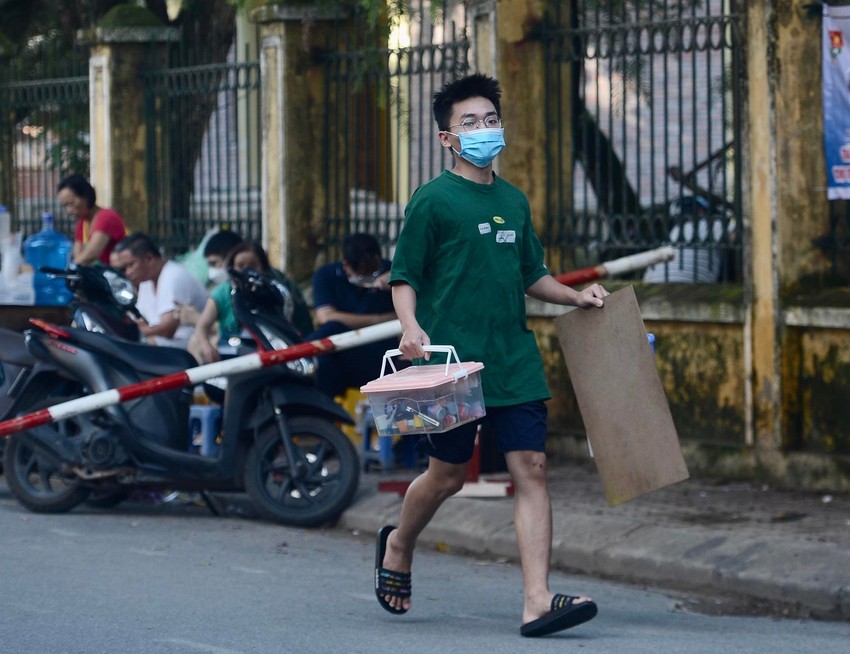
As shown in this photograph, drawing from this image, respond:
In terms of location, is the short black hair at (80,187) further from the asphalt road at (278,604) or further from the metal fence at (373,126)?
the asphalt road at (278,604)

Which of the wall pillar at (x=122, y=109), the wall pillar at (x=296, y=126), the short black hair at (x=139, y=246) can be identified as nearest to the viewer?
the short black hair at (x=139, y=246)

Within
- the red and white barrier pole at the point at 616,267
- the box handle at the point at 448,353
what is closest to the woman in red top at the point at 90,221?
the red and white barrier pole at the point at 616,267

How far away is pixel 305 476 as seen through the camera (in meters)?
8.18

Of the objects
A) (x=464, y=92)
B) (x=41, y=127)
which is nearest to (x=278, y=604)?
(x=464, y=92)

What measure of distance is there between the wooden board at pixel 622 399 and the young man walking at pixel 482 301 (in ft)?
0.41

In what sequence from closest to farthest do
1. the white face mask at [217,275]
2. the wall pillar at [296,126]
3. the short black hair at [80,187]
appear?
the white face mask at [217,275] < the short black hair at [80,187] < the wall pillar at [296,126]

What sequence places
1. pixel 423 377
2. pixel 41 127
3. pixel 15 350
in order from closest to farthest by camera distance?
pixel 423 377 → pixel 15 350 → pixel 41 127

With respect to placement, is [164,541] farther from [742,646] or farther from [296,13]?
[296,13]

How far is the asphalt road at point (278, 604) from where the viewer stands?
18.0 ft

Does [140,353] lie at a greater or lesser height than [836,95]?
lesser

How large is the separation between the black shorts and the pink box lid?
30cm

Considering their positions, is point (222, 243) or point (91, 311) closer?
point (91, 311)

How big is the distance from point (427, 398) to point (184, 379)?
2861 millimetres

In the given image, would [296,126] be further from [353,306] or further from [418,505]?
[418,505]
